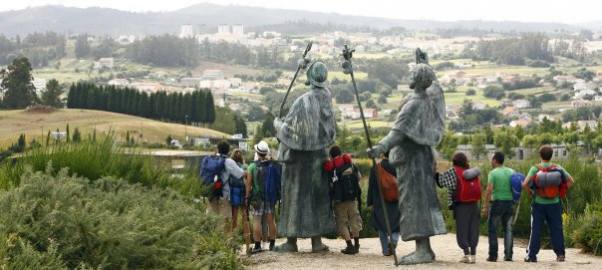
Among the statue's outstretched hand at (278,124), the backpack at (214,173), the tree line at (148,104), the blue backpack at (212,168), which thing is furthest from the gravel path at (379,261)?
the tree line at (148,104)

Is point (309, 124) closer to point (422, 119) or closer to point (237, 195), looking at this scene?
point (237, 195)

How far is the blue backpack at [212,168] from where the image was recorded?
14.7 metres

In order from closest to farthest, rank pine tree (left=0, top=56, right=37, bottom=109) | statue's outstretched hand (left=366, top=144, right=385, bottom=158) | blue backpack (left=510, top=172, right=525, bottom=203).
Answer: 1. statue's outstretched hand (left=366, top=144, right=385, bottom=158)
2. blue backpack (left=510, top=172, right=525, bottom=203)
3. pine tree (left=0, top=56, right=37, bottom=109)

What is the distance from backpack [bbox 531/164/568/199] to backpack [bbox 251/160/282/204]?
3.21 m

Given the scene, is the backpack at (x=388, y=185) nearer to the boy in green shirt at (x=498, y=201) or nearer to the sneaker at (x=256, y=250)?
the boy in green shirt at (x=498, y=201)

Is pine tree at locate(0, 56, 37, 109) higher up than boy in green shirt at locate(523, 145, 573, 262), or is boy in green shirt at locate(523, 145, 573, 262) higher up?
boy in green shirt at locate(523, 145, 573, 262)

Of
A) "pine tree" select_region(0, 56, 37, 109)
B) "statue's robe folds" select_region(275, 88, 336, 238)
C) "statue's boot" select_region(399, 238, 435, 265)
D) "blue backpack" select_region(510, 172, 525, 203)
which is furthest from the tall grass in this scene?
"pine tree" select_region(0, 56, 37, 109)

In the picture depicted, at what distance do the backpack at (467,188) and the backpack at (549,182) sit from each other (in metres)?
0.73

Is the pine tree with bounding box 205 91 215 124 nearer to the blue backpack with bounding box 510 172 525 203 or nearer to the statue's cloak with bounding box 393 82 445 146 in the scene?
the blue backpack with bounding box 510 172 525 203

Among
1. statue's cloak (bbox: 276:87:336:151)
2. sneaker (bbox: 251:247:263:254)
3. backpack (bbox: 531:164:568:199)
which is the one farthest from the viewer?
sneaker (bbox: 251:247:263:254)

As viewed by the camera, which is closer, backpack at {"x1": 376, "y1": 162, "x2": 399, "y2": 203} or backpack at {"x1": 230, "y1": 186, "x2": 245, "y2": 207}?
backpack at {"x1": 376, "y1": 162, "x2": 399, "y2": 203}

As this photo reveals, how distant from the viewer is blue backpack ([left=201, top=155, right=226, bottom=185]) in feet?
48.3

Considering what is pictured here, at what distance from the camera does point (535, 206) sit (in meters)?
13.5

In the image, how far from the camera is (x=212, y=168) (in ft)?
48.2
